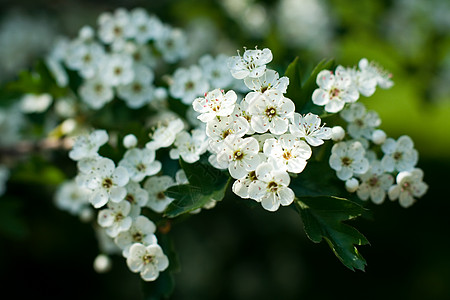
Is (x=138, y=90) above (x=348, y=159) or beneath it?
beneath

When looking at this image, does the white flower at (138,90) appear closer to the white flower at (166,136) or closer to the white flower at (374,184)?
the white flower at (166,136)

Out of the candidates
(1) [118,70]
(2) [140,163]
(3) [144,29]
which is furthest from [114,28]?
(2) [140,163]

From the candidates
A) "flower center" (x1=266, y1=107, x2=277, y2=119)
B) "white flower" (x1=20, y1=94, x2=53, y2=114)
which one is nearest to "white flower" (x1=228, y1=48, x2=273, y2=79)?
"flower center" (x1=266, y1=107, x2=277, y2=119)

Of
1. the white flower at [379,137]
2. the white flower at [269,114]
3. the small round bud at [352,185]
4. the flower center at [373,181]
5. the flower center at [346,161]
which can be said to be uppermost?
the white flower at [379,137]

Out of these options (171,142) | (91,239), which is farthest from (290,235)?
(171,142)

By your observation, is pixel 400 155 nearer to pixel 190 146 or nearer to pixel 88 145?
pixel 190 146

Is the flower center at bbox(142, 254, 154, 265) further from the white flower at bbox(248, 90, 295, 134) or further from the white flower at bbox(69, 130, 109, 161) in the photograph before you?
the white flower at bbox(248, 90, 295, 134)

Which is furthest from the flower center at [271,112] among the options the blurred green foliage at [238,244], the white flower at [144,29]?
the blurred green foliage at [238,244]
